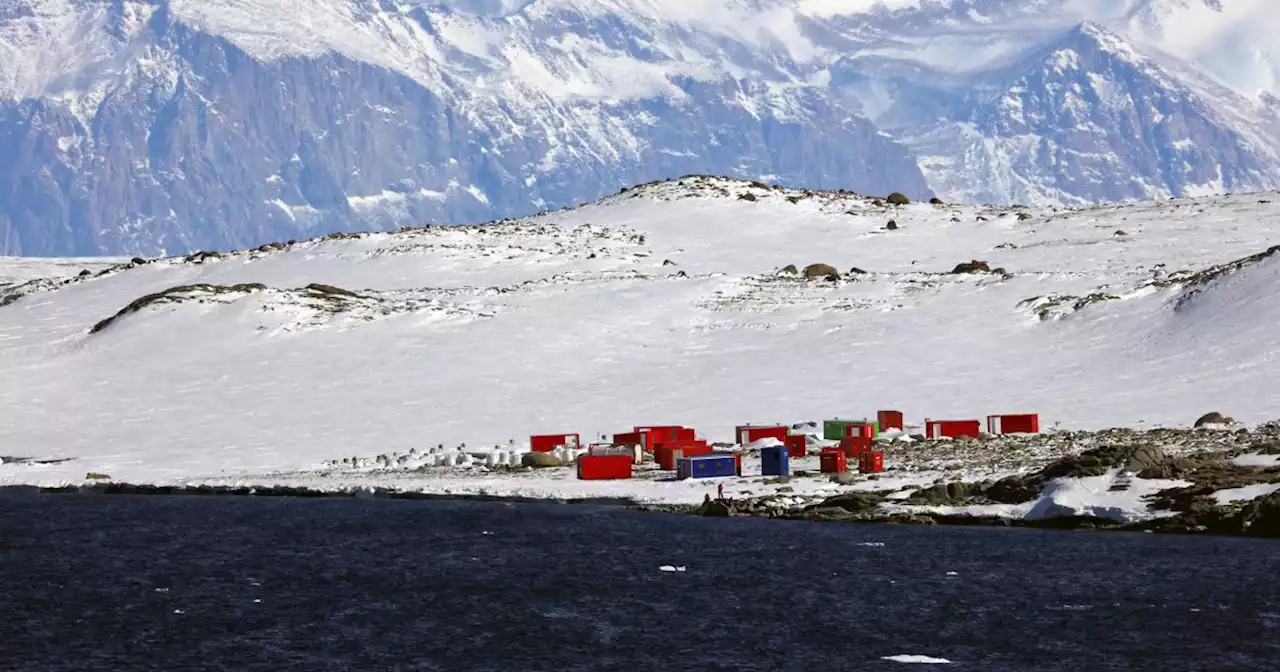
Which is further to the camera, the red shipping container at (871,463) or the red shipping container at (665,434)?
the red shipping container at (665,434)

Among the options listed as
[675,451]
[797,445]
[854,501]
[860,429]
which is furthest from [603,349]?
[854,501]

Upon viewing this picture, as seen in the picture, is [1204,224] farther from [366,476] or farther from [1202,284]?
[366,476]

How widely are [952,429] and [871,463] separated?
8757 millimetres

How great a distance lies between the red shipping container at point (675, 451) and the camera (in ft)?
242

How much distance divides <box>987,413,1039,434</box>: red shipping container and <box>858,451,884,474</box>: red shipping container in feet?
29.8

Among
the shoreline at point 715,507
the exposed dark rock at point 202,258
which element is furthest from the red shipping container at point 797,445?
the exposed dark rock at point 202,258

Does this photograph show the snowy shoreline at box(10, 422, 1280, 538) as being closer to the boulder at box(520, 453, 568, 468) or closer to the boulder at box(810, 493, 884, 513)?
the boulder at box(810, 493, 884, 513)

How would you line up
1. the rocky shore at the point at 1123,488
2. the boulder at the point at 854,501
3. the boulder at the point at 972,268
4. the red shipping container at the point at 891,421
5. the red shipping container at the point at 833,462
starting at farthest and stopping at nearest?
the boulder at the point at 972,268 < the red shipping container at the point at 891,421 < the red shipping container at the point at 833,462 < the boulder at the point at 854,501 < the rocky shore at the point at 1123,488

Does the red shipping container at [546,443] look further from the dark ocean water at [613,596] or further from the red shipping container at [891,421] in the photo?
the dark ocean water at [613,596]

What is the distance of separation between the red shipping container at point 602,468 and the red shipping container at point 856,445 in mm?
8400

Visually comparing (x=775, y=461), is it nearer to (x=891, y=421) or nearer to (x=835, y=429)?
(x=835, y=429)

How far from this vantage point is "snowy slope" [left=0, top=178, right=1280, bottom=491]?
86.6 metres

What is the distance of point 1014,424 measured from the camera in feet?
256

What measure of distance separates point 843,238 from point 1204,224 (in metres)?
26.0
